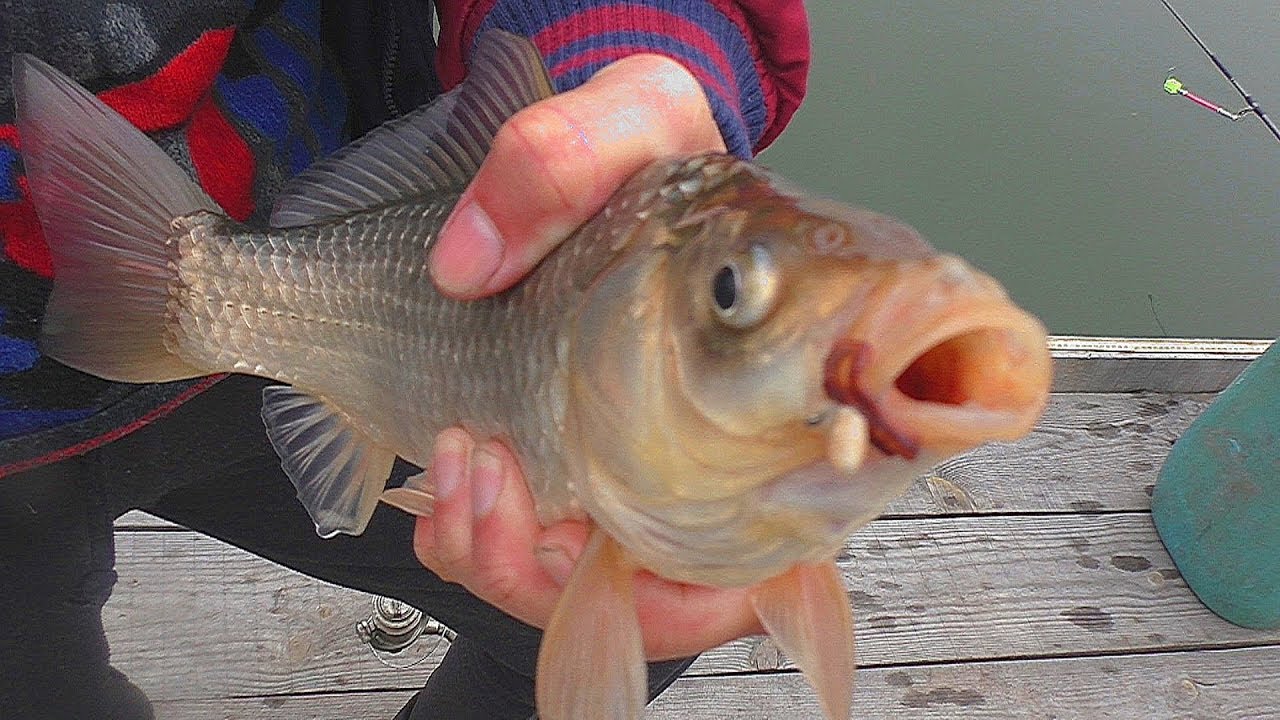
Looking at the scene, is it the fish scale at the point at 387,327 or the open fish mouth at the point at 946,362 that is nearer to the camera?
the open fish mouth at the point at 946,362

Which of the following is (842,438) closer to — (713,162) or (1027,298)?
(713,162)

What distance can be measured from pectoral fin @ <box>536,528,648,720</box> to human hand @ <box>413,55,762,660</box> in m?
0.04

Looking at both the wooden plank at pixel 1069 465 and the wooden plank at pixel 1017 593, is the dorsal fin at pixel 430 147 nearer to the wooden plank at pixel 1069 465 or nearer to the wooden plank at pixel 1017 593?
the wooden plank at pixel 1017 593

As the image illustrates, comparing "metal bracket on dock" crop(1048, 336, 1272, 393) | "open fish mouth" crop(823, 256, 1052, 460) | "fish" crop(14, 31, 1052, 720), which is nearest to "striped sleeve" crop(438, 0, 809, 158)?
"fish" crop(14, 31, 1052, 720)

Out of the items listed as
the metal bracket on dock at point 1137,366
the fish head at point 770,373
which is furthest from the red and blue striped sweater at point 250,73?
the metal bracket on dock at point 1137,366

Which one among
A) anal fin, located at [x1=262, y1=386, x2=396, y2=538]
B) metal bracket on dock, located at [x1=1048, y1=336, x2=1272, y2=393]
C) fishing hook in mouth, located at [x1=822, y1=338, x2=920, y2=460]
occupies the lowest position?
metal bracket on dock, located at [x1=1048, y1=336, x2=1272, y2=393]

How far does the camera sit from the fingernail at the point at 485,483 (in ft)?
2.46

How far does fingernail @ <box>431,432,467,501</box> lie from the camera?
2.52 ft

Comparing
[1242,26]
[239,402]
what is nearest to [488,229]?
[239,402]

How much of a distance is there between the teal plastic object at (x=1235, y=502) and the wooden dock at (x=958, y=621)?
0.05 meters

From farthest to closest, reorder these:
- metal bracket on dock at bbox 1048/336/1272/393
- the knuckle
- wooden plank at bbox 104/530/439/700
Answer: metal bracket on dock at bbox 1048/336/1272/393 → wooden plank at bbox 104/530/439/700 → the knuckle

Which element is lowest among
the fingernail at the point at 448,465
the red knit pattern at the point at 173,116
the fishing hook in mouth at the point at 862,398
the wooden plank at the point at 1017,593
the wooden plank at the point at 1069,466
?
the wooden plank at the point at 1017,593

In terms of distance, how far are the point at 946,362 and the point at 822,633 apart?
0.30 meters

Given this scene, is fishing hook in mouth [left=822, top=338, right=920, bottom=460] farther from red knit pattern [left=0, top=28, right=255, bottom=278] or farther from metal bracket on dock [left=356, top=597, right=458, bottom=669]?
metal bracket on dock [left=356, top=597, right=458, bottom=669]
